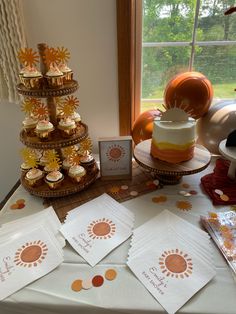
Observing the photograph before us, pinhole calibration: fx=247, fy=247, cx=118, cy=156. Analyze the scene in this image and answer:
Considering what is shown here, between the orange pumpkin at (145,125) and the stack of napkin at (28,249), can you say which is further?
the orange pumpkin at (145,125)

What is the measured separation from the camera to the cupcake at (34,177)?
80cm

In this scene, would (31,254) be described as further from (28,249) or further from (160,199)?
(160,199)

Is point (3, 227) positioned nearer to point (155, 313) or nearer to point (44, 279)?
point (44, 279)

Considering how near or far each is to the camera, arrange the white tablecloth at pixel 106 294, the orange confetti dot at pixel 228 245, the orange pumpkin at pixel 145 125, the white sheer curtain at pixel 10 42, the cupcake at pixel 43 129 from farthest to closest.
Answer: the orange pumpkin at pixel 145 125 → the white sheer curtain at pixel 10 42 → the cupcake at pixel 43 129 → the orange confetti dot at pixel 228 245 → the white tablecloth at pixel 106 294

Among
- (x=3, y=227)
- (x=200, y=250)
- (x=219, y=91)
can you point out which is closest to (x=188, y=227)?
(x=200, y=250)

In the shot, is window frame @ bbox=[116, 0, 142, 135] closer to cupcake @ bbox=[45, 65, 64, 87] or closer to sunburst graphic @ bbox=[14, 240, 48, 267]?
cupcake @ bbox=[45, 65, 64, 87]

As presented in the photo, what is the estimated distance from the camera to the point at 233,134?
2.60 ft

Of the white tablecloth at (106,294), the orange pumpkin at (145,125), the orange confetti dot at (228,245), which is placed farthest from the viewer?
the orange pumpkin at (145,125)

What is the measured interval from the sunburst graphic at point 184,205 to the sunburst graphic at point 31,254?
0.41m

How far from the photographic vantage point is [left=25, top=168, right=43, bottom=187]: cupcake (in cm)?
80

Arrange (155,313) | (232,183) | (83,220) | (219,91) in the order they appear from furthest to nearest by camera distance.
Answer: (219,91)
(232,183)
(83,220)
(155,313)

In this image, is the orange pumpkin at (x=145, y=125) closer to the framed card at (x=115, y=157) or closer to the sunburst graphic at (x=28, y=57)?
the framed card at (x=115, y=157)

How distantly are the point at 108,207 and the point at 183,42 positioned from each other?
73 centimetres

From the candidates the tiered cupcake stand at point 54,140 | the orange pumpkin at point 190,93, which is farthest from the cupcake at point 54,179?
the orange pumpkin at point 190,93
